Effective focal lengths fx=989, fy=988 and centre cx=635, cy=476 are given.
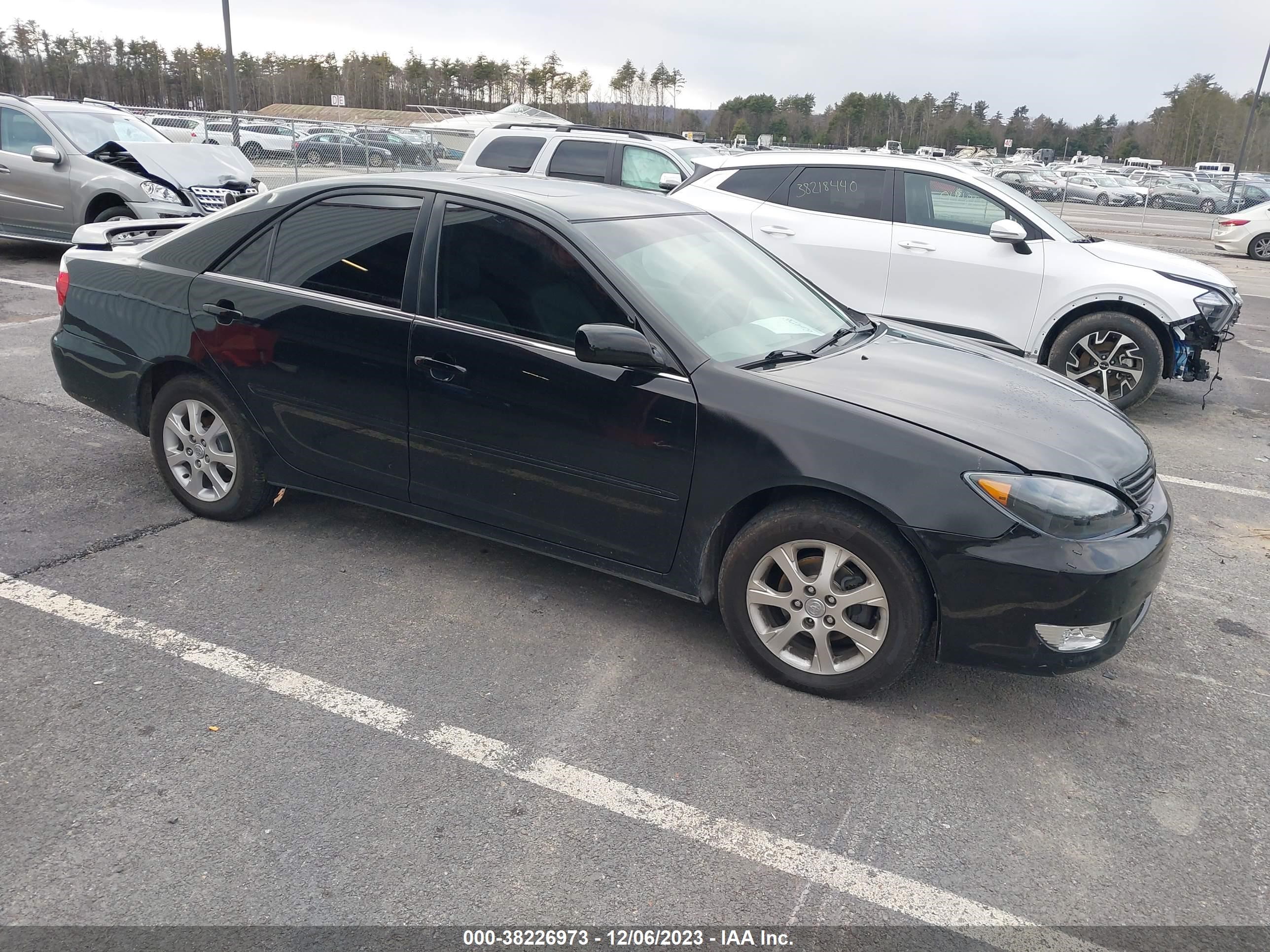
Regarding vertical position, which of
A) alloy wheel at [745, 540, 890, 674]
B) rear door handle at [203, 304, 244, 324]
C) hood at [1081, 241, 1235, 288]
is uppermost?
hood at [1081, 241, 1235, 288]

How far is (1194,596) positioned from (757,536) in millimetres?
2335

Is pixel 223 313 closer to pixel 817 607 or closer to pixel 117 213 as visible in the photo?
pixel 817 607

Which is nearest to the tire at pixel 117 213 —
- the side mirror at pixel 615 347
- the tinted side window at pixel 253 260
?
the tinted side window at pixel 253 260

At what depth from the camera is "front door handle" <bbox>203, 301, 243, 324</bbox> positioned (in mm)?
4340

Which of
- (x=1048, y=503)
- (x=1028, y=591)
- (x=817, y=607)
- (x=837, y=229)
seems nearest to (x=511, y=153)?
(x=837, y=229)

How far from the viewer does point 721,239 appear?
14.9 feet

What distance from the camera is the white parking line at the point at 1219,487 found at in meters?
5.84

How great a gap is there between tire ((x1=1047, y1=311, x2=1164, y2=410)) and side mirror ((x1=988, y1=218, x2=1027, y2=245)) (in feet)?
2.51

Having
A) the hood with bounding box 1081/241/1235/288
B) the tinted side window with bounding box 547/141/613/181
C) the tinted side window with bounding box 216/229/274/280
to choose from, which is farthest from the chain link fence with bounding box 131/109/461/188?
the tinted side window with bounding box 216/229/274/280

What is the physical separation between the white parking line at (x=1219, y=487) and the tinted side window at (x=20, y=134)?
12004 mm

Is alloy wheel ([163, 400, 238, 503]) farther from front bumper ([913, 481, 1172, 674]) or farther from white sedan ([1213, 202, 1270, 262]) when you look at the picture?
white sedan ([1213, 202, 1270, 262])

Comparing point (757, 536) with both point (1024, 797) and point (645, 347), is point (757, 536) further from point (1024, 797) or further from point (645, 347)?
point (1024, 797)

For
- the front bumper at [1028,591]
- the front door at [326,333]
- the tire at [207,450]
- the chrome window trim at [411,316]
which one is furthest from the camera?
the tire at [207,450]

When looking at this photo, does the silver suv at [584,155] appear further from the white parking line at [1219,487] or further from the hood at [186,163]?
the white parking line at [1219,487]
